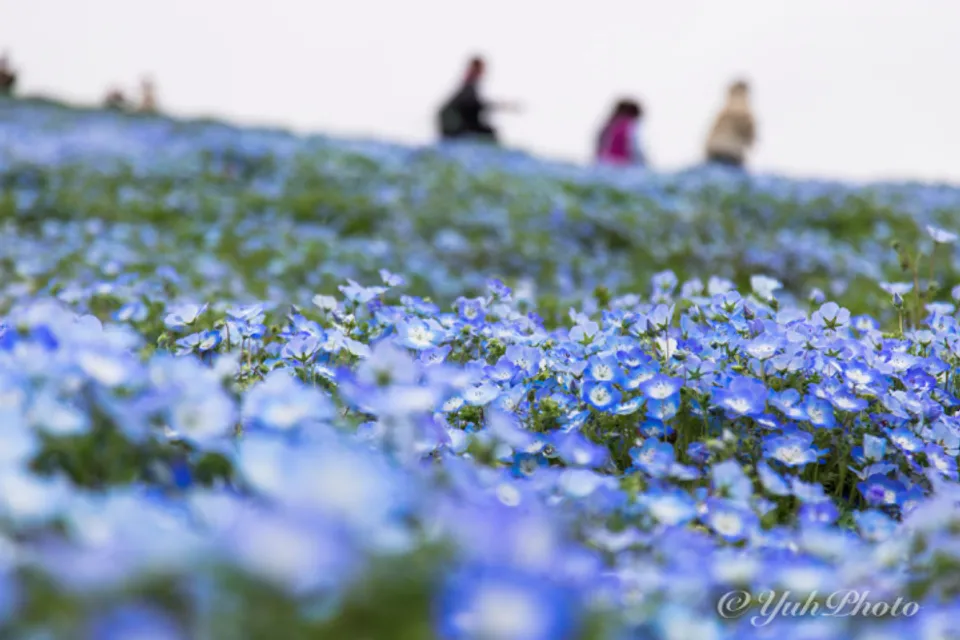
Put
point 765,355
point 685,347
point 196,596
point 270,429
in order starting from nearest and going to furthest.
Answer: point 196,596 < point 270,429 < point 765,355 < point 685,347

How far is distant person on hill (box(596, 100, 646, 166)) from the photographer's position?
14055mm

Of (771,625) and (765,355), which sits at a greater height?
Result: (765,355)

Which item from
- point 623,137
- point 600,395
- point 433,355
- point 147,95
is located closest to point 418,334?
point 433,355

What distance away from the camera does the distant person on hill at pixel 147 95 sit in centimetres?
2047

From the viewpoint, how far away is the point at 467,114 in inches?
599

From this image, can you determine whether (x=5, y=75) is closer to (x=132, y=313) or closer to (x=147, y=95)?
(x=147, y=95)

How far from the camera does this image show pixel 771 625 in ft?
3.92

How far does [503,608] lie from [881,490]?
1.31 metres

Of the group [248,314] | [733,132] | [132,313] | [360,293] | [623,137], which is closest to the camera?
[248,314]

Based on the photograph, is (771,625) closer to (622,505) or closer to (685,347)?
(622,505)

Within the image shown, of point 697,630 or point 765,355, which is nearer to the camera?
point 697,630

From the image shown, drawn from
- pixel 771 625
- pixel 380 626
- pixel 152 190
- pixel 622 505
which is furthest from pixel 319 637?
pixel 152 190

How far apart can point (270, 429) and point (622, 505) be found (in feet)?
1.98

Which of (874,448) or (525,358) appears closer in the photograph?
(874,448)
